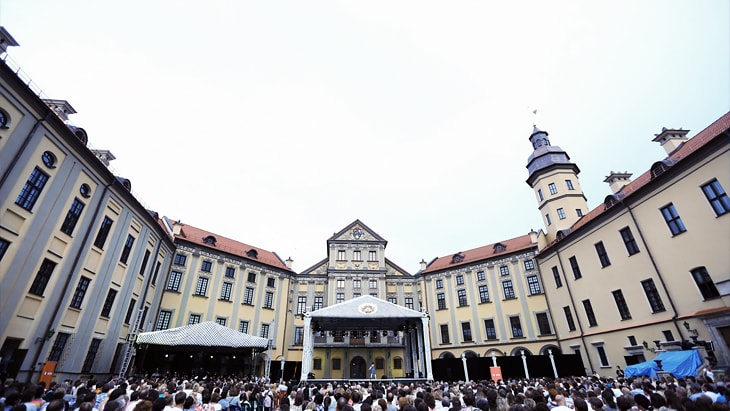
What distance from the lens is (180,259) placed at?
31062mm

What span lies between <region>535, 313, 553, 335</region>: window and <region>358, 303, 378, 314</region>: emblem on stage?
1714 centimetres

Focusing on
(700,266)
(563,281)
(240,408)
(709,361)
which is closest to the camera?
(240,408)

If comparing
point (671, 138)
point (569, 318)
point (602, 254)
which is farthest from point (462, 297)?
point (671, 138)

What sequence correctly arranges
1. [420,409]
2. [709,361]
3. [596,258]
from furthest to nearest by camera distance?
[596,258] → [709,361] → [420,409]

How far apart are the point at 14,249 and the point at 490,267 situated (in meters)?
36.5

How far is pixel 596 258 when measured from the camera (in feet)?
84.1

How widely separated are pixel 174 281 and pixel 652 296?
36791 millimetres

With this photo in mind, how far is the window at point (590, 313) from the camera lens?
2577cm

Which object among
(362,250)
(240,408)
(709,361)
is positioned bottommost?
(240,408)

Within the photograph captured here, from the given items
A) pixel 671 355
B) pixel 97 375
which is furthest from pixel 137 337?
pixel 671 355

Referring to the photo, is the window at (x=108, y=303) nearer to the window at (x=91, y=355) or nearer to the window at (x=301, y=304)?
the window at (x=91, y=355)

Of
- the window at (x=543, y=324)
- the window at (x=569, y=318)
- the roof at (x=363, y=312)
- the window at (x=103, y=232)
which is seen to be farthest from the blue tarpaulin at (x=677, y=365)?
the window at (x=103, y=232)

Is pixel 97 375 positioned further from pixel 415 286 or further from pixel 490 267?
pixel 490 267

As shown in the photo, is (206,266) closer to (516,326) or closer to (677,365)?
(516,326)
